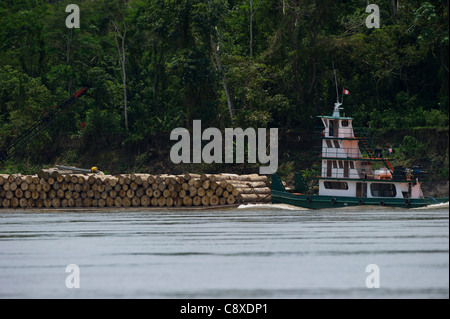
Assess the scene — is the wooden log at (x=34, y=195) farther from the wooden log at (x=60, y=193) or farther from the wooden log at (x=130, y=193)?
the wooden log at (x=130, y=193)

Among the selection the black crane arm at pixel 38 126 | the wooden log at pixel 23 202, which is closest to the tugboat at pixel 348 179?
the wooden log at pixel 23 202

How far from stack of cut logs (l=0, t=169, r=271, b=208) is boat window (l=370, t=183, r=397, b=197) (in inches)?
232

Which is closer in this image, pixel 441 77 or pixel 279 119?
pixel 441 77

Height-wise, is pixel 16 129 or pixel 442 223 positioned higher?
pixel 16 129

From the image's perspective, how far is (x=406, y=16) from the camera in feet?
188

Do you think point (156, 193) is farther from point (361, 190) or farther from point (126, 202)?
point (361, 190)

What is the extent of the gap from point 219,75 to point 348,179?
1860 cm

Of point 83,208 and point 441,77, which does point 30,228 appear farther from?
point 441,77

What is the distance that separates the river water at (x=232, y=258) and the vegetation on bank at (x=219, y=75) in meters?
22.1

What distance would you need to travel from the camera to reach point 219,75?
6000 centimetres

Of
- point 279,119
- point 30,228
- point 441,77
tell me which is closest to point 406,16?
point 441,77

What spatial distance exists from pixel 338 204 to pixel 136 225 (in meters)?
13.5
